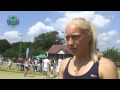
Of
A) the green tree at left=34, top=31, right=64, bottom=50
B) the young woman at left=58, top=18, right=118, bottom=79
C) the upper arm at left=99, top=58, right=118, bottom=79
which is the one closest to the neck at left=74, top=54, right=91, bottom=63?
the young woman at left=58, top=18, right=118, bottom=79

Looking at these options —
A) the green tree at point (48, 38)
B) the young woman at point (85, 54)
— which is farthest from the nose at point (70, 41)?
the green tree at point (48, 38)

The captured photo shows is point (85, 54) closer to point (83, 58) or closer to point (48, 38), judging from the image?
point (83, 58)

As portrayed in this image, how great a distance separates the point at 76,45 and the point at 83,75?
0.51 ft

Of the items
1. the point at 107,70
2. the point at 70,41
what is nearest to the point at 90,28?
the point at 70,41

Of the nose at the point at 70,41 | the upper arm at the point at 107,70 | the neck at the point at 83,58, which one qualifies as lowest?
the upper arm at the point at 107,70

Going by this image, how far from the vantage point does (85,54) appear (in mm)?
1473

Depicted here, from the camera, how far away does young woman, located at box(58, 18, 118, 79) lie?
138 cm

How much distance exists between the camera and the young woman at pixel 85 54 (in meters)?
1.38

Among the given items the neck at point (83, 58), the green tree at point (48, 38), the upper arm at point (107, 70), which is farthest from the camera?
the green tree at point (48, 38)

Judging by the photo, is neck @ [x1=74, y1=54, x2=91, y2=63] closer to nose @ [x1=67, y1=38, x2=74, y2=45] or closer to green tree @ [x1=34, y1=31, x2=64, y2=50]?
nose @ [x1=67, y1=38, x2=74, y2=45]

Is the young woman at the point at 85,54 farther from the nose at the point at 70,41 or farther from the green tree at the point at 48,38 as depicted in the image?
the green tree at the point at 48,38
